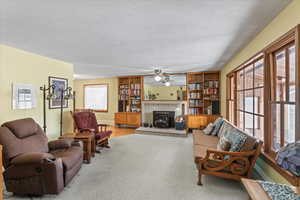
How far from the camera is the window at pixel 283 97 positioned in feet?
5.67

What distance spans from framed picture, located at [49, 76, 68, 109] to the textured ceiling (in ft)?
2.96

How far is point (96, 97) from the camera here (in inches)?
302

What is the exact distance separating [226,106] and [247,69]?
69.1 inches

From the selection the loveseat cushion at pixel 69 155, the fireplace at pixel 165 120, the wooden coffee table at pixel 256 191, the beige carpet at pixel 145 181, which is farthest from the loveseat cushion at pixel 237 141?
the fireplace at pixel 165 120

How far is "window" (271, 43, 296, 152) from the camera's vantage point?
1.73 meters

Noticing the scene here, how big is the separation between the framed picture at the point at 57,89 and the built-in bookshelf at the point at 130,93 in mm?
2922

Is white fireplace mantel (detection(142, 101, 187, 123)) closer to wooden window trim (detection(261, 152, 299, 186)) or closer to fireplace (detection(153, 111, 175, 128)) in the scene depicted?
fireplace (detection(153, 111, 175, 128))

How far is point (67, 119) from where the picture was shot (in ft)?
14.5

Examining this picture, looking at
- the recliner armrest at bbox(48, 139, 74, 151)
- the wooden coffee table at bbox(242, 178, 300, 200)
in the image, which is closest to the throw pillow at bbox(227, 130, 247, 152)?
the wooden coffee table at bbox(242, 178, 300, 200)

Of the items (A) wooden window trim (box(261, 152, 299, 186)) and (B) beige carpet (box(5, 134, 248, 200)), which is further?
(B) beige carpet (box(5, 134, 248, 200))

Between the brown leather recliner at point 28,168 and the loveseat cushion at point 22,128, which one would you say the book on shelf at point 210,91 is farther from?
the loveseat cushion at point 22,128

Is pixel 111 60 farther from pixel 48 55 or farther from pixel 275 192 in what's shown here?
pixel 275 192

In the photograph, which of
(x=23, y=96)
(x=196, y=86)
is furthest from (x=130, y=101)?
(x=23, y=96)

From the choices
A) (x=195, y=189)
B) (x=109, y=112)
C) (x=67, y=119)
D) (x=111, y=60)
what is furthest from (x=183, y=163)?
(x=109, y=112)
